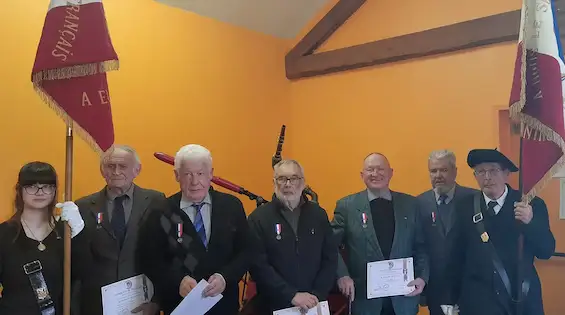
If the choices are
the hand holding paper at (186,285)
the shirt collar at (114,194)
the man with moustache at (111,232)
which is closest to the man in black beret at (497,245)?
the hand holding paper at (186,285)

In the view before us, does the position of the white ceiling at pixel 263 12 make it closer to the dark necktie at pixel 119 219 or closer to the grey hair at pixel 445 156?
the dark necktie at pixel 119 219

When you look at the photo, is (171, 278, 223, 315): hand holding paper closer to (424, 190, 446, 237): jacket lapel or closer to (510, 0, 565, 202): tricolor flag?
(424, 190, 446, 237): jacket lapel

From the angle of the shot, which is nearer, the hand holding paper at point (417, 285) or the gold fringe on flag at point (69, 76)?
the gold fringe on flag at point (69, 76)

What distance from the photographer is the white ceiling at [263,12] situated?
13.0 feet

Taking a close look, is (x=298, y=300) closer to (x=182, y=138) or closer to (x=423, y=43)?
(x=182, y=138)

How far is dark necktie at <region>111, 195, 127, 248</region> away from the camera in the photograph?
7.80 feet

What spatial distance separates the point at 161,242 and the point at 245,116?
220cm

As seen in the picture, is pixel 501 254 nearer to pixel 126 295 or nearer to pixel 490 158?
pixel 490 158

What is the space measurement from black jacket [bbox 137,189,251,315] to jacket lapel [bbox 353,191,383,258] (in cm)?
66

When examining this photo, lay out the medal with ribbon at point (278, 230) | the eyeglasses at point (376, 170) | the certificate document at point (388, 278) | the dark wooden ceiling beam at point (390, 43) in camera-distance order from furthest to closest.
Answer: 1. the dark wooden ceiling beam at point (390, 43)
2. the eyeglasses at point (376, 170)
3. the certificate document at point (388, 278)
4. the medal with ribbon at point (278, 230)

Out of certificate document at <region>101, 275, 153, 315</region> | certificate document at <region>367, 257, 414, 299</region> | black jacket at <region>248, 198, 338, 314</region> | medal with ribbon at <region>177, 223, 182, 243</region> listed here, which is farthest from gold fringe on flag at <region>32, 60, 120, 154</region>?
certificate document at <region>367, 257, 414, 299</region>

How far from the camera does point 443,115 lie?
3893 millimetres

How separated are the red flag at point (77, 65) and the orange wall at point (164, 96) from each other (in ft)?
3.36

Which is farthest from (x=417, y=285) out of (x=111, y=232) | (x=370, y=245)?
(x=111, y=232)
